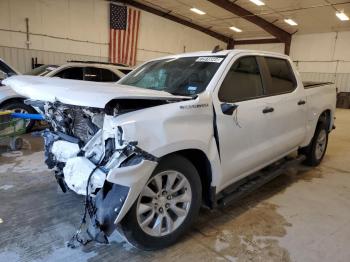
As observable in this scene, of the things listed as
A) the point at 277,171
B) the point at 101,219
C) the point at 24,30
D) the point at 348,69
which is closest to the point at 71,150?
the point at 101,219

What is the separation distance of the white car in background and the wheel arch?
16.6 ft

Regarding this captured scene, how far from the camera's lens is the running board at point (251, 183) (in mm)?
2883

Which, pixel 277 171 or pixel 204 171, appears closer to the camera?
pixel 204 171

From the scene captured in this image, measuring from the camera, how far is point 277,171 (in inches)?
148

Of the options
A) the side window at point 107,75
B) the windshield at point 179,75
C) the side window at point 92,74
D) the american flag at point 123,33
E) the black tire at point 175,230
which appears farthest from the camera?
the american flag at point 123,33

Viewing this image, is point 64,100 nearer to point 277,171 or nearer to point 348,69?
point 277,171

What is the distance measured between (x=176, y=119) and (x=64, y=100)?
2.74 ft

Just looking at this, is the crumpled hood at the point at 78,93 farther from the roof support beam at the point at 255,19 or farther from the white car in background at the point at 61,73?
the roof support beam at the point at 255,19

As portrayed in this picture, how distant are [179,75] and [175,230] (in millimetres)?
1496

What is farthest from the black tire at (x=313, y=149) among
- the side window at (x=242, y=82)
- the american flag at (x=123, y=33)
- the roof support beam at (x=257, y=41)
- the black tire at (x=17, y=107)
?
the roof support beam at (x=257, y=41)

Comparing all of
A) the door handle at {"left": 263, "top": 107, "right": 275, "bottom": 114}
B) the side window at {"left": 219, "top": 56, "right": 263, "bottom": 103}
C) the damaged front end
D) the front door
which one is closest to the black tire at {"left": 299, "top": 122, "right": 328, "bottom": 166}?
the front door

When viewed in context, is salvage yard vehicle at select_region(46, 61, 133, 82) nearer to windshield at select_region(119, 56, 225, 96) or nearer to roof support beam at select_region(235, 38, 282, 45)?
windshield at select_region(119, 56, 225, 96)

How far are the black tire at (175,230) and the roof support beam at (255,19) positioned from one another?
13266 mm

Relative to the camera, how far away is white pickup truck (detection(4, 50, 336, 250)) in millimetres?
2092
